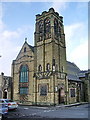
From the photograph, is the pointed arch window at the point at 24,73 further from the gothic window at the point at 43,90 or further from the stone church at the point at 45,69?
→ the gothic window at the point at 43,90

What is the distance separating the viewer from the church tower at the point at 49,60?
24.0 m


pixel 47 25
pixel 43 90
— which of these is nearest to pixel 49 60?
pixel 43 90

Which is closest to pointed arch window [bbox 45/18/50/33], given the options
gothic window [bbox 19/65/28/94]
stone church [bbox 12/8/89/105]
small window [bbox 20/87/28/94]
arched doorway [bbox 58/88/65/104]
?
stone church [bbox 12/8/89/105]

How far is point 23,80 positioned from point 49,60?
21.5 ft

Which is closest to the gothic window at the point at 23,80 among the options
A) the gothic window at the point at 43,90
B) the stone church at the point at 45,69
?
the stone church at the point at 45,69

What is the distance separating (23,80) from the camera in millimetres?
28109

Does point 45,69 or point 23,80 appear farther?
point 23,80

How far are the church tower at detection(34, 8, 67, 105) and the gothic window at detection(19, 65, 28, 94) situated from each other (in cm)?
224

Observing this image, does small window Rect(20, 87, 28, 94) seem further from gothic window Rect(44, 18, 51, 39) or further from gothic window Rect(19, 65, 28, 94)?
gothic window Rect(44, 18, 51, 39)

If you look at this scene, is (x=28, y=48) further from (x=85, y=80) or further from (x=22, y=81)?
(x=85, y=80)

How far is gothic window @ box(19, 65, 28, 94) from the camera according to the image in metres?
27.6

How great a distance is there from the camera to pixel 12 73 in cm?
3036

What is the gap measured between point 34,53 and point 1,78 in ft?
32.4

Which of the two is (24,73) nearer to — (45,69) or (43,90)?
(45,69)
